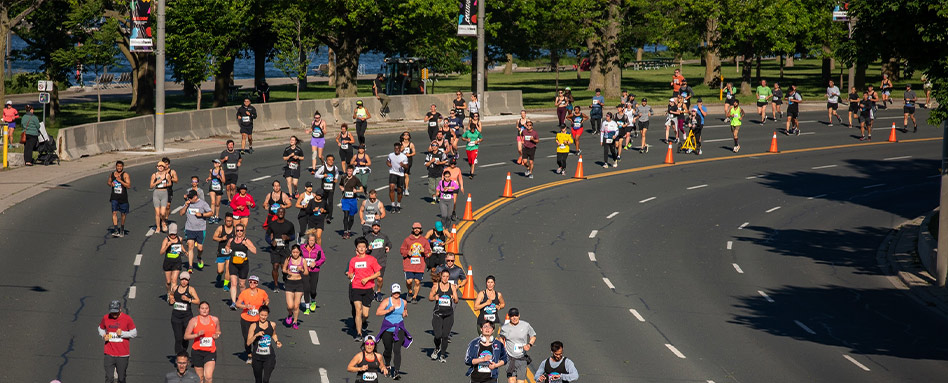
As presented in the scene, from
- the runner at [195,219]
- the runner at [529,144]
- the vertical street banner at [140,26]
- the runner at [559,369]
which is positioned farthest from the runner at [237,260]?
the vertical street banner at [140,26]

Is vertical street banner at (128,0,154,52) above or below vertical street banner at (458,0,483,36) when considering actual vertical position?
below

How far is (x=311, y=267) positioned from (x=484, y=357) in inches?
211

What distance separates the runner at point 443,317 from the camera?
58.8 ft

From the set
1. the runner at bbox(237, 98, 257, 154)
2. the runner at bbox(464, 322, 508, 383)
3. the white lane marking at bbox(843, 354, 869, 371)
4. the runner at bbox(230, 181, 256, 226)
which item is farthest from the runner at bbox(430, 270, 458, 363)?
the runner at bbox(237, 98, 257, 154)

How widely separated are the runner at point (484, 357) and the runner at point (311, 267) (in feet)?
16.4

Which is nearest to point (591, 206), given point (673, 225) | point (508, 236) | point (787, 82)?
point (673, 225)

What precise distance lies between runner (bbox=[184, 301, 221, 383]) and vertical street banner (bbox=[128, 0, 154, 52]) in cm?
2309

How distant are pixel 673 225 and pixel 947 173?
22.2ft

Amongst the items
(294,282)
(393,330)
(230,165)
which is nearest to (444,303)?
(393,330)

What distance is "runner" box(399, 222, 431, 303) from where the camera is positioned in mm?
20859

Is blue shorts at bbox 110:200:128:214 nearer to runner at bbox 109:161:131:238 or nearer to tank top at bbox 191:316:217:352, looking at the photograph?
runner at bbox 109:161:131:238

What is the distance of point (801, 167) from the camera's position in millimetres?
38531

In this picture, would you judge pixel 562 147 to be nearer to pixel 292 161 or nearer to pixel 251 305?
pixel 292 161

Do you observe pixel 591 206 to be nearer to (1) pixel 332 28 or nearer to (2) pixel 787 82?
(1) pixel 332 28
